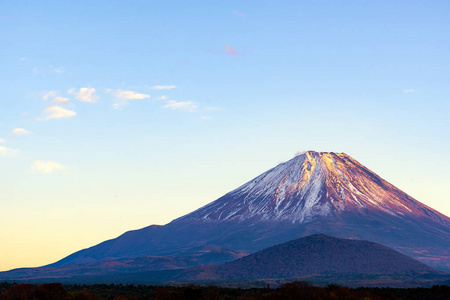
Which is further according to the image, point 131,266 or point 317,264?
point 131,266

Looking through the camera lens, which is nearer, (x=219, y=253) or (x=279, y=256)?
(x=279, y=256)

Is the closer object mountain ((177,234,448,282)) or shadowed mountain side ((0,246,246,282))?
mountain ((177,234,448,282))

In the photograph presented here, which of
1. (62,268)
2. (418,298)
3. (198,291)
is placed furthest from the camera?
(62,268)

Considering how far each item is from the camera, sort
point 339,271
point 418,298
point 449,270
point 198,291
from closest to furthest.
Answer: point 198,291 < point 418,298 < point 339,271 < point 449,270

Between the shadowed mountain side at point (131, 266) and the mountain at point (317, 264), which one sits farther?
the shadowed mountain side at point (131, 266)

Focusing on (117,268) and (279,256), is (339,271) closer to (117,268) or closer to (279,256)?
(279,256)

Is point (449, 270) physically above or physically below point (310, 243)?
below

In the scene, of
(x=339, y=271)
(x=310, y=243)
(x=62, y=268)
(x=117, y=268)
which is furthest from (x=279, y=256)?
(x=62, y=268)

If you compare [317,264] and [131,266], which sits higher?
[131,266]
